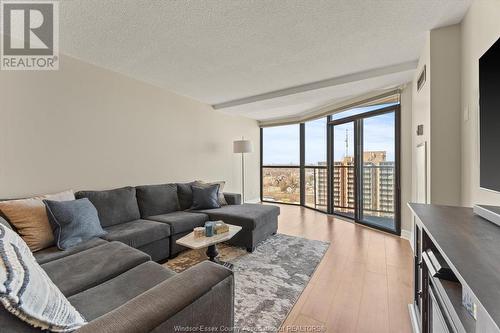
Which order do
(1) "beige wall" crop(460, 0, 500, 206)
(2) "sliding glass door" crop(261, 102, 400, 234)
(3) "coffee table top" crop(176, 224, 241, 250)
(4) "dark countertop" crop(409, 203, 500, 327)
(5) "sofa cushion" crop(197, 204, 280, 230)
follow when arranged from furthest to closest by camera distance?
(2) "sliding glass door" crop(261, 102, 400, 234) → (5) "sofa cushion" crop(197, 204, 280, 230) → (3) "coffee table top" crop(176, 224, 241, 250) → (1) "beige wall" crop(460, 0, 500, 206) → (4) "dark countertop" crop(409, 203, 500, 327)

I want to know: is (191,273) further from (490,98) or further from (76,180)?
(76,180)

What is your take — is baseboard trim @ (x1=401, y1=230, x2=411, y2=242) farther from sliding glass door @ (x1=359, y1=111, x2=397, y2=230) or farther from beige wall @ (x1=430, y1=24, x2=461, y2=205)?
beige wall @ (x1=430, y1=24, x2=461, y2=205)

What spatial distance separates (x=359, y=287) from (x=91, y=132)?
3.44 metres

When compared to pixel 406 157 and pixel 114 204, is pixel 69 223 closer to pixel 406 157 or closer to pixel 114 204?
pixel 114 204

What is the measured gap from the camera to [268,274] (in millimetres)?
2250

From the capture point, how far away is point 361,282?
209 cm

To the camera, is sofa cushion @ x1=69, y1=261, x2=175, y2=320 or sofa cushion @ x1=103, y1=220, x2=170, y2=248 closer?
sofa cushion @ x1=69, y1=261, x2=175, y2=320

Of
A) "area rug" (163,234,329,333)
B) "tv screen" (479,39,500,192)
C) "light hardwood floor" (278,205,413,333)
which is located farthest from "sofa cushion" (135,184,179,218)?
"tv screen" (479,39,500,192)

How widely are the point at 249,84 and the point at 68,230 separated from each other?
2.85 m

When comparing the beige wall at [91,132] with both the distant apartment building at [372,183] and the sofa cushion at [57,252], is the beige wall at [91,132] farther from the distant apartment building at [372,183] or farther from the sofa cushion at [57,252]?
the distant apartment building at [372,183]

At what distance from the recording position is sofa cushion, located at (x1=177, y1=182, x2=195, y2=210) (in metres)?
3.43

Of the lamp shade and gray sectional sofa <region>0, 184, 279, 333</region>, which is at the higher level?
the lamp shade

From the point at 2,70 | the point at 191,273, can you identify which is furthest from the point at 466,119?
the point at 2,70

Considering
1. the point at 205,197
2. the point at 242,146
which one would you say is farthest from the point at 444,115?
the point at 242,146
